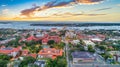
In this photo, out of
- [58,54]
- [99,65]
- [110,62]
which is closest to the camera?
[99,65]

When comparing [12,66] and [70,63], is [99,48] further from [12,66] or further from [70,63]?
[12,66]

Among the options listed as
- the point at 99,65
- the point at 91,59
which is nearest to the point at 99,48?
the point at 91,59

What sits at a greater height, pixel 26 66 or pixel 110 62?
pixel 26 66

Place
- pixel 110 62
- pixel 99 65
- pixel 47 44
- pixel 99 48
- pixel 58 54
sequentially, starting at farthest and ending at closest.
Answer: pixel 47 44 → pixel 99 48 → pixel 58 54 → pixel 110 62 → pixel 99 65

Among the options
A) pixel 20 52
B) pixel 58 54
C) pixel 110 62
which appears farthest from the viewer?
pixel 20 52

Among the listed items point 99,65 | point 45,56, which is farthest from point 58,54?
point 99,65

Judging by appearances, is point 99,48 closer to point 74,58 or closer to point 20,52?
point 74,58

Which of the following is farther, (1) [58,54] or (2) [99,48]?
(2) [99,48]

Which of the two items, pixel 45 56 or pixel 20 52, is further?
pixel 20 52

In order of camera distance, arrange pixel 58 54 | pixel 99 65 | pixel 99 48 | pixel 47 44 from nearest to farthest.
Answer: pixel 99 65 < pixel 58 54 < pixel 99 48 < pixel 47 44
